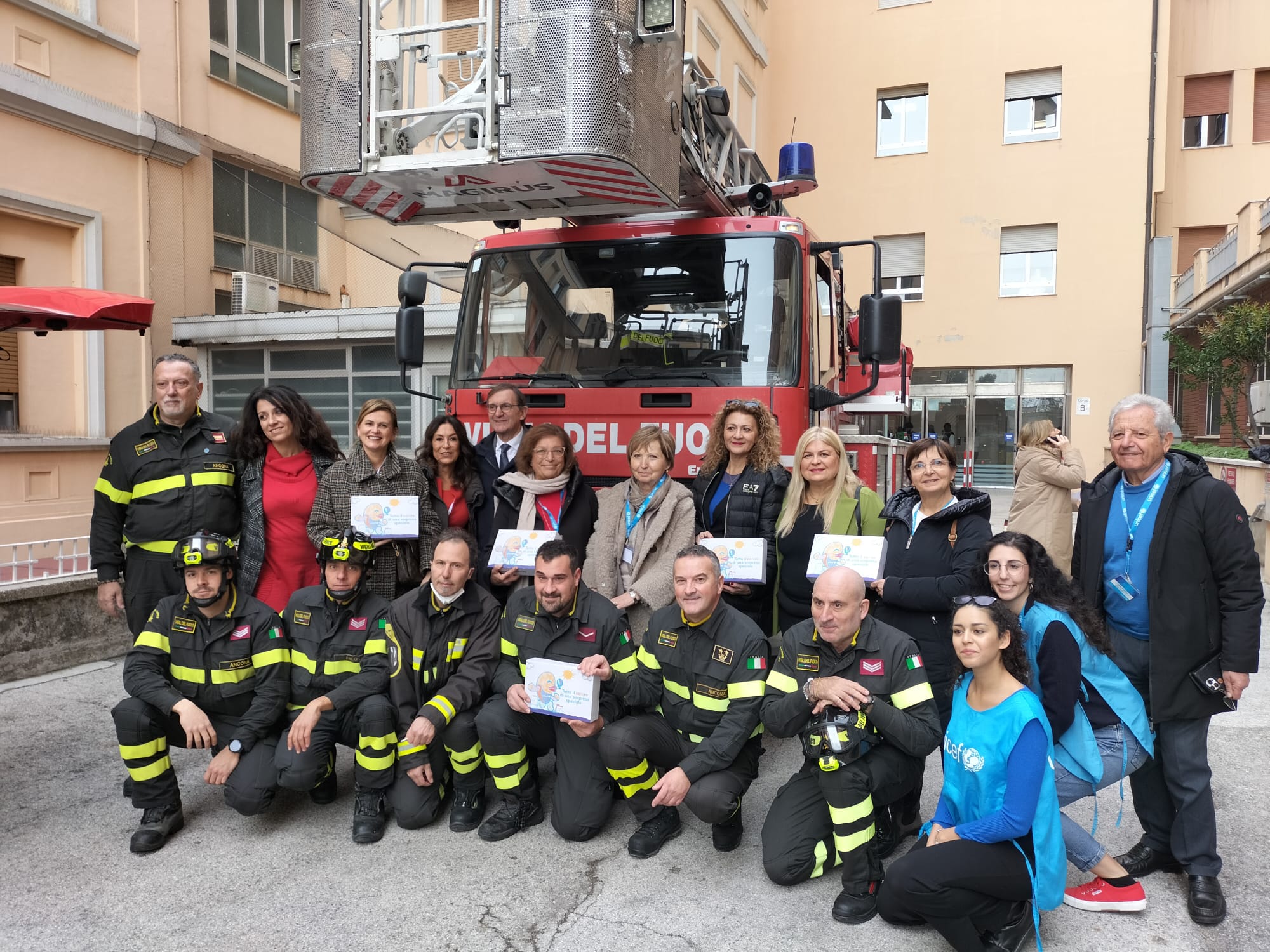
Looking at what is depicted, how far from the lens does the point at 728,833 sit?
3.59 meters

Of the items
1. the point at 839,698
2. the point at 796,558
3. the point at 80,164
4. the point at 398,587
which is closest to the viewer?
the point at 839,698

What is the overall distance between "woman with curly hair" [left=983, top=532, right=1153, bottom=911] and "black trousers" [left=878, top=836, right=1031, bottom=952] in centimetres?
42

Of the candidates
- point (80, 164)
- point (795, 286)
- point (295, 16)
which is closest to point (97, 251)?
point (80, 164)

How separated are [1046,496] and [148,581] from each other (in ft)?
A: 17.8

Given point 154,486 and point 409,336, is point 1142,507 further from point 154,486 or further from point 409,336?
point 154,486

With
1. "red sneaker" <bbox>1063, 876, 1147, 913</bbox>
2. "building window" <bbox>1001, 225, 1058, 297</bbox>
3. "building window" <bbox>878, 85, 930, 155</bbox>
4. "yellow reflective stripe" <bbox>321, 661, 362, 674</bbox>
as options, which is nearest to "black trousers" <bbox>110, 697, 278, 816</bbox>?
"yellow reflective stripe" <bbox>321, 661, 362, 674</bbox>

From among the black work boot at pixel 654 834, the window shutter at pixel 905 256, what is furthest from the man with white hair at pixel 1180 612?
the window shutter at pixel 905 256

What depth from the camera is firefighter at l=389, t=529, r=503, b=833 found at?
3.77 meters

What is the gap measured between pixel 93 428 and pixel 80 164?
283 centimetres

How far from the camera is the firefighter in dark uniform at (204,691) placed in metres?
3.67

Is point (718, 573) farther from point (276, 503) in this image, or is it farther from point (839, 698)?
point (276, 503)

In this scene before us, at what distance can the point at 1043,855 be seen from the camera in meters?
2.78

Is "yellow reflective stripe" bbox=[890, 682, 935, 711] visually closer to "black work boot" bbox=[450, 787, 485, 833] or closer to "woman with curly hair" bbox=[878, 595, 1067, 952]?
"woman with curly hair" bbox=[878, 595, 1067, 952]

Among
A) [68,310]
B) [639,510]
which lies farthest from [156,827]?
[639,510]
